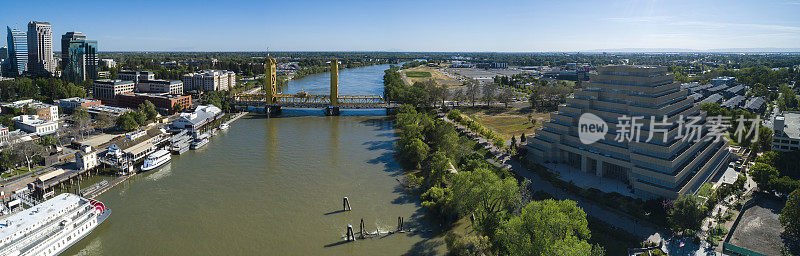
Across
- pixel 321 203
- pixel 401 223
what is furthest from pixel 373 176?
pixel 401 223

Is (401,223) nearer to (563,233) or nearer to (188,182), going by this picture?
(563,233)

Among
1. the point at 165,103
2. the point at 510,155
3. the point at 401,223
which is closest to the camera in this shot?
the point at 401,223

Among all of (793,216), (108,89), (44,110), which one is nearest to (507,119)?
(793,216)

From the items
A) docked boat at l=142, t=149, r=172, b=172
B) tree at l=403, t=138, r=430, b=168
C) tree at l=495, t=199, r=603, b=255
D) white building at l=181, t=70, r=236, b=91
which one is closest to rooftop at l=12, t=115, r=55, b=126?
docked boat at l=142, t=149, r=172, b=172

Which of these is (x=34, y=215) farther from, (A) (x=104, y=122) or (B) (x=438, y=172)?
(A) (x=104, y=122)

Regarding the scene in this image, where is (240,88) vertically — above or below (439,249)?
above

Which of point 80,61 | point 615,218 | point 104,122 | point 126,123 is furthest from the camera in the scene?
point 80,61

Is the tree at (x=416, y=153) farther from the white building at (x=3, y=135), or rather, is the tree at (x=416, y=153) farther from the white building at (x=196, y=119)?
the white building at (x=3, y=135)
